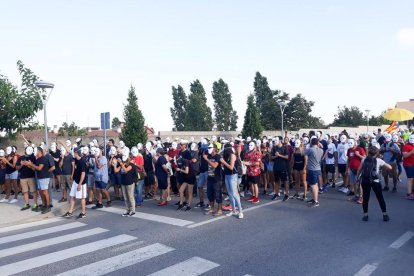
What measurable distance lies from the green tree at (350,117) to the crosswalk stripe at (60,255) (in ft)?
198

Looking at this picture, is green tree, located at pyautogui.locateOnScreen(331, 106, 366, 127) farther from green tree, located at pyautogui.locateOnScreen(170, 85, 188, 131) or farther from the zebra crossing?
the zebra crossing

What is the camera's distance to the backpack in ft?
25.8

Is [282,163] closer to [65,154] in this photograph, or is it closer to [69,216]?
[69,216]

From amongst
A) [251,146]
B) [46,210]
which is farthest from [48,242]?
[251,146]

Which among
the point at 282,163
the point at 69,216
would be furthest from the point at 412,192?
the point at 69,216

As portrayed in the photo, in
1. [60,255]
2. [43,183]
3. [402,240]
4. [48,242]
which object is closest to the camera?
[60,255]

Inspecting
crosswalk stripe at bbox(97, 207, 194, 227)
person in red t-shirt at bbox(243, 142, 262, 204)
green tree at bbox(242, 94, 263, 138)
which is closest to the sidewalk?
crosswalk stripe at bbox(97, 207, 194, 227)

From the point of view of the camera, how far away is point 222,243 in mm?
6555

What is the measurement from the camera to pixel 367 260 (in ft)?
18.2

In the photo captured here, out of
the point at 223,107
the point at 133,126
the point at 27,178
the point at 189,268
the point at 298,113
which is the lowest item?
the point at 189,268

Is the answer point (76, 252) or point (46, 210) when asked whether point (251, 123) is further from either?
point (76, 252)

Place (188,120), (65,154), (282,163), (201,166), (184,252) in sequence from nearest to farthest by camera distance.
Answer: (184,252)
(201,166)
(282,163)
(65,154)
(188,120)

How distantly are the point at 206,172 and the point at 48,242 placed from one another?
14.5 feet

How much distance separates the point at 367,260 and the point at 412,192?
6143 mm
